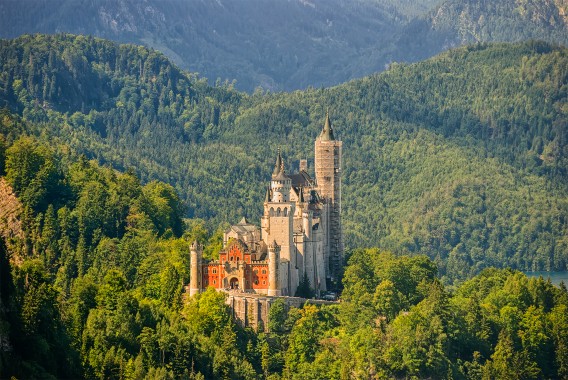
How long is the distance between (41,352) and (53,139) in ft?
304

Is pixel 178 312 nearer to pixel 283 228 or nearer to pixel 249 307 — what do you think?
pixel 249 307

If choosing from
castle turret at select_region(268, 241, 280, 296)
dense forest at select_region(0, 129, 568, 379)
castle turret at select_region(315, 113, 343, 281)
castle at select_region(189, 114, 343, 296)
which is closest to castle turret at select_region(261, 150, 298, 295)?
castle at select_region(189, 114, 343, 296)

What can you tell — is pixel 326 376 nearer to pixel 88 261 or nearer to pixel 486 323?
pixel 486 323

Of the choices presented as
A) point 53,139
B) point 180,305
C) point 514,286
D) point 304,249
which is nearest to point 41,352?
point 180,305

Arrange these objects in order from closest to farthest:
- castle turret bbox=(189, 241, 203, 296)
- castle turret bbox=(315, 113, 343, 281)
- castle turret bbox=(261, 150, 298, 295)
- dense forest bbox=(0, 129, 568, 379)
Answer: dense forest bbox=(0, 129, 568, 379)
castle turret bbox=(189, 241, 203, 296)
castle turret bbox=(261, 150, 298, 295)
castle turret bbox=(315, 113, 343, 281)

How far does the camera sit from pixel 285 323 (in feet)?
400

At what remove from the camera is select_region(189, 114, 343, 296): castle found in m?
123

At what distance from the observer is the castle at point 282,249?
403 feet

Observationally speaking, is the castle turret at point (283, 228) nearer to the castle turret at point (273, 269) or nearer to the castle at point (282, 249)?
the castle at point (282, 249)

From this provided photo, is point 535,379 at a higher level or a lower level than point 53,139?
lower

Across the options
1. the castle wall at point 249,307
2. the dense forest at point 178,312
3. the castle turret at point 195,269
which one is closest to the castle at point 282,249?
the castle turret at point 195,269

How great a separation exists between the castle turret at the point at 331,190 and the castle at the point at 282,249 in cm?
9

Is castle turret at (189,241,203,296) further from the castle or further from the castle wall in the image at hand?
the castle wall

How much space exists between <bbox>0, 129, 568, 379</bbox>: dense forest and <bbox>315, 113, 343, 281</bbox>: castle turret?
110 inches
